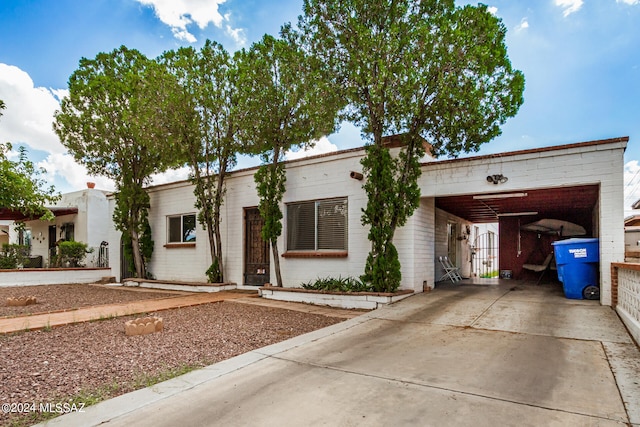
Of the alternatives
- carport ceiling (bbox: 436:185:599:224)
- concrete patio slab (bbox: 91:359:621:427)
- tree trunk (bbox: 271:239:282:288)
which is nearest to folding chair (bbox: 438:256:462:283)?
carport ceiling (bbox: 436:185:599:224)

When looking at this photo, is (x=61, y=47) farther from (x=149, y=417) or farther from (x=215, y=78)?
(x=149, y=417)

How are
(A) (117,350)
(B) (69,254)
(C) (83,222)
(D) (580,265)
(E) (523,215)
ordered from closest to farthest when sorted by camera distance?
(A) (117,350) < (D) (580,265) < (E) (523,215) < (B) (69,254) < (C) (83,222)

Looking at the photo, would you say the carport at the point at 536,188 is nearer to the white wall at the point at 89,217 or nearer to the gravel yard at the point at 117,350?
the gravel yard at the point at 117,350

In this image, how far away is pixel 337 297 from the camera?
811 cm

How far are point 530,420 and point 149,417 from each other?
2777mm

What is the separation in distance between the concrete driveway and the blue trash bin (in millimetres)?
1713

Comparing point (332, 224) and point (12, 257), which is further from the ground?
point (332, 224)

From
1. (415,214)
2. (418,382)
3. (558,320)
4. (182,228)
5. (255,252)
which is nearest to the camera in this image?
(418,382)

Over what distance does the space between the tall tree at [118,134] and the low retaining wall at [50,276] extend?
2938mm

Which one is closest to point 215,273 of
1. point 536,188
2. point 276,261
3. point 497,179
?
point 276,261

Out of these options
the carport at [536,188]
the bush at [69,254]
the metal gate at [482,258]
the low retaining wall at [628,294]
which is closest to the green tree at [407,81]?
the carport at [536,188]

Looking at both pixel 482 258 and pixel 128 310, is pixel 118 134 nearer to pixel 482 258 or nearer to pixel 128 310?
pixel 128 310

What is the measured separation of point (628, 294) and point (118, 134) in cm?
1328

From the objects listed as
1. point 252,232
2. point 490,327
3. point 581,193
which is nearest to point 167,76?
point 252,232
